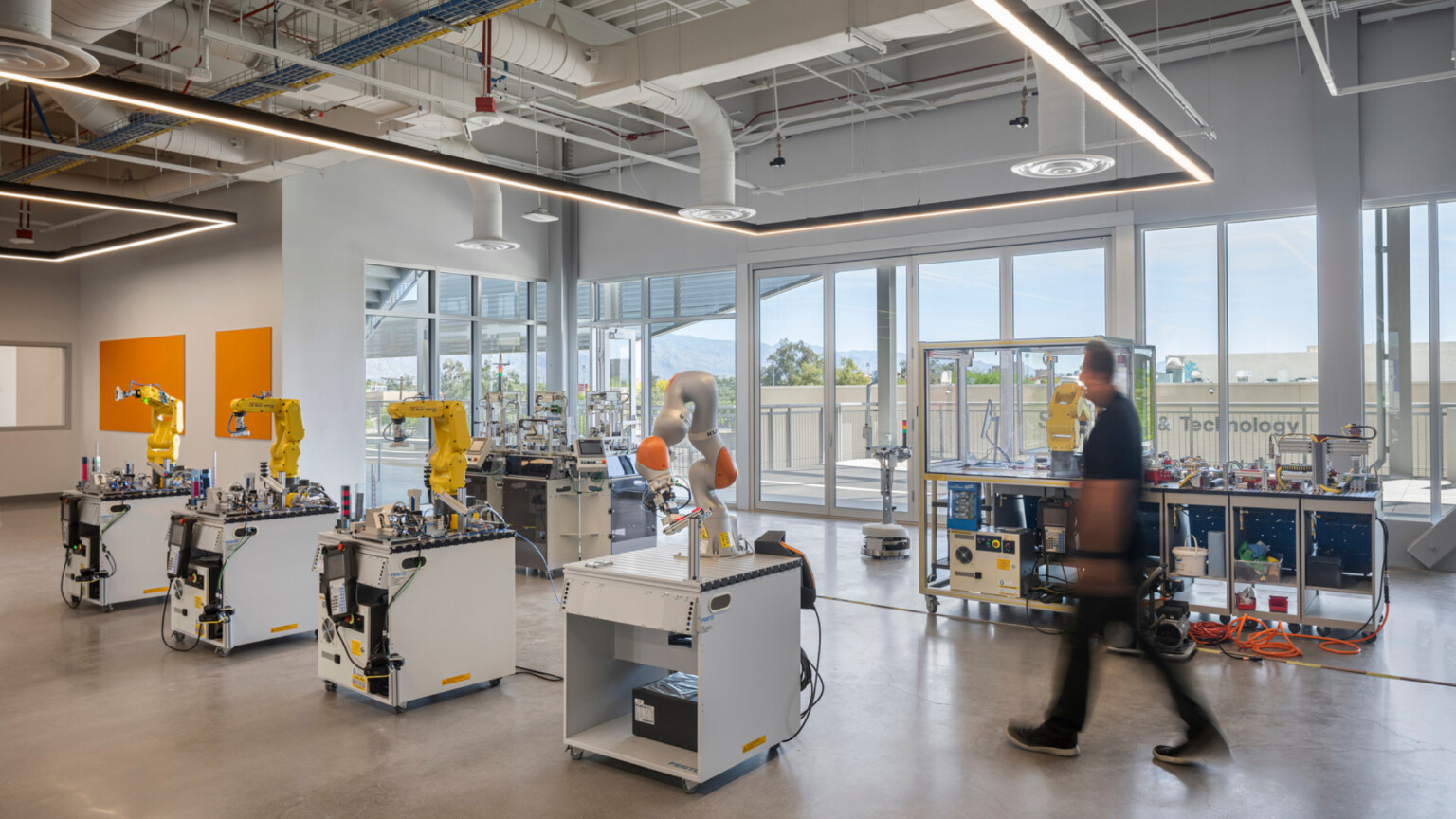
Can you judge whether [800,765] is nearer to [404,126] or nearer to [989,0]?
[989,0]

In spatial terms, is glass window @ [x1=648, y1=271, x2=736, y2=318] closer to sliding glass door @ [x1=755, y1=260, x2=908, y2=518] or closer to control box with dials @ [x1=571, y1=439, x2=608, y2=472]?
sliding glass door @ [x1=755, y1=260, x2=908, y2=518]

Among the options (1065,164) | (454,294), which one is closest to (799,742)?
(1065,164)

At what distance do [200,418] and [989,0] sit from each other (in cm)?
1029

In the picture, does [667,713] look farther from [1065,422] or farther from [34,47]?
[34,47]

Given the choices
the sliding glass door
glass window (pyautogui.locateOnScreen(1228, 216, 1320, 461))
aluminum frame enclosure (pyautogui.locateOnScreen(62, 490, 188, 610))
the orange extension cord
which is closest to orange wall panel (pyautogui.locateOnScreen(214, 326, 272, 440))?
aluminum frame enclosure (pyautogui.locateOnScreen(62, 490, 188, 610))

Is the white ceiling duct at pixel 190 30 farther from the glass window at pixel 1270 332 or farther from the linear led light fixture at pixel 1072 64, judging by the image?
the glass window at pixel 1270 332

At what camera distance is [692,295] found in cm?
1141

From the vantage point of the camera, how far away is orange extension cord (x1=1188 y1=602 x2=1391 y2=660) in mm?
4898

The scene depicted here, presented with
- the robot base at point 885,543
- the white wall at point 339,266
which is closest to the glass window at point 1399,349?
the robot base at point 885,543

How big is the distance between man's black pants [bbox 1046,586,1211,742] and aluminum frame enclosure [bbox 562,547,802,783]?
105 cm

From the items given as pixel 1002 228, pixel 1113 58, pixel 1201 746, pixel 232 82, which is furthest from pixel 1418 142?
pixel 232 82

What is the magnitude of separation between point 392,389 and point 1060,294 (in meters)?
7.55

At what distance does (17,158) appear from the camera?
34.4ft

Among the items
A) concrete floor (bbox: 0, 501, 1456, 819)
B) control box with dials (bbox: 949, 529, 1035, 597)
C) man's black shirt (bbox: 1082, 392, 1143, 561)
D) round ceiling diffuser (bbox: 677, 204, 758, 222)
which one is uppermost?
round ceiling diffuser (bbox: 677, 204, 758, 222)
